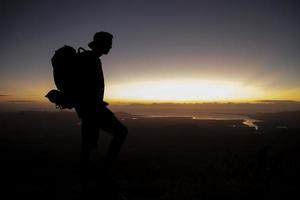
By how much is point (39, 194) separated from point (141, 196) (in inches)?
122

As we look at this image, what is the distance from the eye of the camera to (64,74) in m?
4.26

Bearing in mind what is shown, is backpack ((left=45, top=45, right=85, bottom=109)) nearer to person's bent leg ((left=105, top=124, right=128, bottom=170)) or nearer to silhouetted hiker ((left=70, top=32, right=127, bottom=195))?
silhouetted hiker ((left=70, top=32, right=127, bottom=195))

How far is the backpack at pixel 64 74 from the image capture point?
4211mm

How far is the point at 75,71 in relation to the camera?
14.1 feet

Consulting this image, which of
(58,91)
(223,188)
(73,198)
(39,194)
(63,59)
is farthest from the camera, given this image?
(223,188)

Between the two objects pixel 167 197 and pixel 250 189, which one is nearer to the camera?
pixel 167 197

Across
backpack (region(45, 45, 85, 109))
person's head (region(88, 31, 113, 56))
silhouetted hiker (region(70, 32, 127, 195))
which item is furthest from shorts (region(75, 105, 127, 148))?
person's head (region(88, 31, 113, 56))

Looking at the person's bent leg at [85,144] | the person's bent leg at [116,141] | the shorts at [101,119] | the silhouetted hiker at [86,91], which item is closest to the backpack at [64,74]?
the silhouetted hiker at [86,91]

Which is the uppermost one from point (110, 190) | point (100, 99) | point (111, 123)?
point (100, 99)

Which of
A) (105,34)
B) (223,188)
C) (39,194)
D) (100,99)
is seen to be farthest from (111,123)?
(223,188)

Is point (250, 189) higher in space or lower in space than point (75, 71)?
lower

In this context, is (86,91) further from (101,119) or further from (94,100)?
(101,119)

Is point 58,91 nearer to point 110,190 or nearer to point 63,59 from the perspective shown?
point 63,59

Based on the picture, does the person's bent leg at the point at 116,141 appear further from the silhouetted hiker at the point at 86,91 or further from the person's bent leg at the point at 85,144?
the person's bent leg at the point at 85,144
